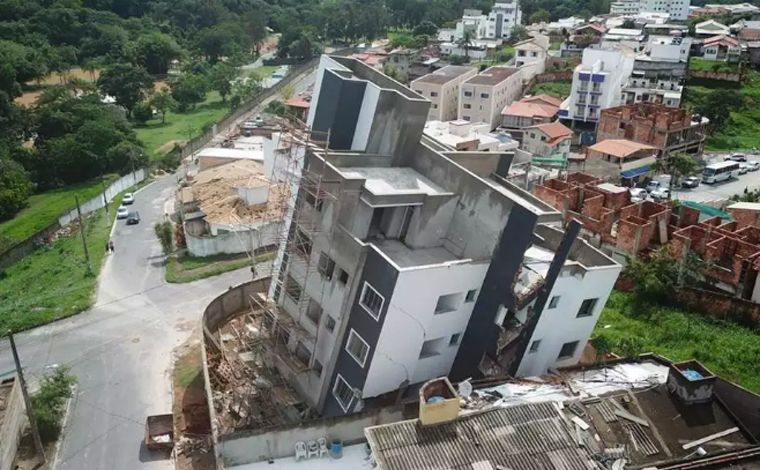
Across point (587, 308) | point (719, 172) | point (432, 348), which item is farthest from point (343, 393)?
point (719, 172)

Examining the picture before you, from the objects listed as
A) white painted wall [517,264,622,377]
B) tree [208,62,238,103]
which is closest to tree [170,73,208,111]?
tree [208,62,238,103]

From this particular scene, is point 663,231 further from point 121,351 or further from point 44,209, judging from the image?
point 44,209

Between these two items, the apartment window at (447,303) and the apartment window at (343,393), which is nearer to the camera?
the apartment window at (447,303)

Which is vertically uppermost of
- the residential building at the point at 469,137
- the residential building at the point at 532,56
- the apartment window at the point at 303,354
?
the residential building at the point at 532,56

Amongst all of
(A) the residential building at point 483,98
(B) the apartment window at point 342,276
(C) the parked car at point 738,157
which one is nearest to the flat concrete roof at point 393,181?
(B) the apartment window at point 342,276

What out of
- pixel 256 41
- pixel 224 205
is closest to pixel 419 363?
pixel 224 205

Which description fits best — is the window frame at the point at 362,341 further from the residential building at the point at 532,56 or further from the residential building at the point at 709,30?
the residential building at the point at 709,30

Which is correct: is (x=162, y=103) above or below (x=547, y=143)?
below
